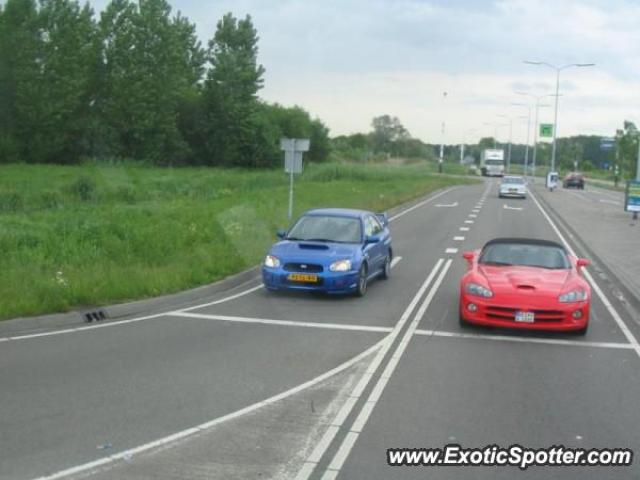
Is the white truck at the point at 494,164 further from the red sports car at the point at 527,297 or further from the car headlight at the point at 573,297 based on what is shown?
the car headlight at the point at 573,297

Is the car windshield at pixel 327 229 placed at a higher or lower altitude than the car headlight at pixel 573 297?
higher

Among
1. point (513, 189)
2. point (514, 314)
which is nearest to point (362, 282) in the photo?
point (514, 314)

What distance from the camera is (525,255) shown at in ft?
40.5

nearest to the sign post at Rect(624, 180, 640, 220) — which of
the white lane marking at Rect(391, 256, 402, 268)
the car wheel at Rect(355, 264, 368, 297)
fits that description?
the white lane marking at Rect(391, 256, 402, 268)

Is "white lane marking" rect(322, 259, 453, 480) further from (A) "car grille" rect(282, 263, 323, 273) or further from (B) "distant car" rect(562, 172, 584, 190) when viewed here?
(B) "distant car" rect(562, 172, 584, 190)

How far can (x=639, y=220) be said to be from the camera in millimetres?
34500

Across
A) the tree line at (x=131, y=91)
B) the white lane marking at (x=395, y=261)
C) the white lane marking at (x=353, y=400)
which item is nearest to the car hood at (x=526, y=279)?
the white lane marking at (x=353, y=400)

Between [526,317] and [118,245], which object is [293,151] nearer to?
[118,245]

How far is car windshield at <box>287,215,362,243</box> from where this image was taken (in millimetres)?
14672

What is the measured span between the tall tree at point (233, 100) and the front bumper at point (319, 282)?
6945 cm

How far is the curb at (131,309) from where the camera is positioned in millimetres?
10617

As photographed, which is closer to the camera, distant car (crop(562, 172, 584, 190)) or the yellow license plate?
the yellow license plate

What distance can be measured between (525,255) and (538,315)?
1.85m

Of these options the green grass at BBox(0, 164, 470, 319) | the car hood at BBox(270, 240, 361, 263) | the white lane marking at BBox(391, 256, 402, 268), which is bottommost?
the white lane marking at BBox(391, 256, 402, 268)
